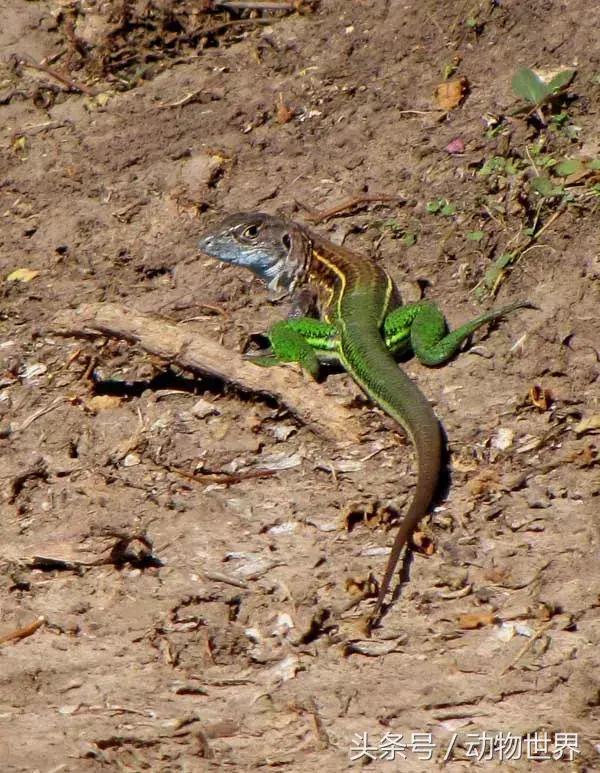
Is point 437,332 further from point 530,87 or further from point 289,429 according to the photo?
point 530,87

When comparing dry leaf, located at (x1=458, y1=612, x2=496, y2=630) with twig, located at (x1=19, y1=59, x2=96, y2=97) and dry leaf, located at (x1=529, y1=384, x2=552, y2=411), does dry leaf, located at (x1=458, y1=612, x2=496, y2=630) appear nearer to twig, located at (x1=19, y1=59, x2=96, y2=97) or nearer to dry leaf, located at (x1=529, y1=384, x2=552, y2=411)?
dry leaf, located at (x1=529, y1=384, x2=552, y2=411)

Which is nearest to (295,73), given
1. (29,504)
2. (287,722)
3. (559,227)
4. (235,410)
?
(559,227)

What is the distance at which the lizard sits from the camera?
4164mm

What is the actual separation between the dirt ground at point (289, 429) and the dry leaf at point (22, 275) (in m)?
0.02

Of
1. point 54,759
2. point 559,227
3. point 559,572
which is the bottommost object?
point 54,759

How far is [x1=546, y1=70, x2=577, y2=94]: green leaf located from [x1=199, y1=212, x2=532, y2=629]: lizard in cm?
141

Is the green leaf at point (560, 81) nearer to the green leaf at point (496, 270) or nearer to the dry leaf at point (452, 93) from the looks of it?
the dry leaf at point (452, 93)

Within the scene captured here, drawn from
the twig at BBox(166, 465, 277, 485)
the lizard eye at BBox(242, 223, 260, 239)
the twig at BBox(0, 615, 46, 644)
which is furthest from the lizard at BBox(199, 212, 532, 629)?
the twig at BBox(0, 615, 46, 644)

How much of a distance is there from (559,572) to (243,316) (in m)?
2.52

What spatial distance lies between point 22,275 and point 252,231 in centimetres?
165

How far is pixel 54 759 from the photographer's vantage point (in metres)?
3.62

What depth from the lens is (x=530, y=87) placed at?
5.79m

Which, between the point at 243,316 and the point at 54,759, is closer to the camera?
the point at 54,759

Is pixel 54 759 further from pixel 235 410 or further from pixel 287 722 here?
pixel 235 410
